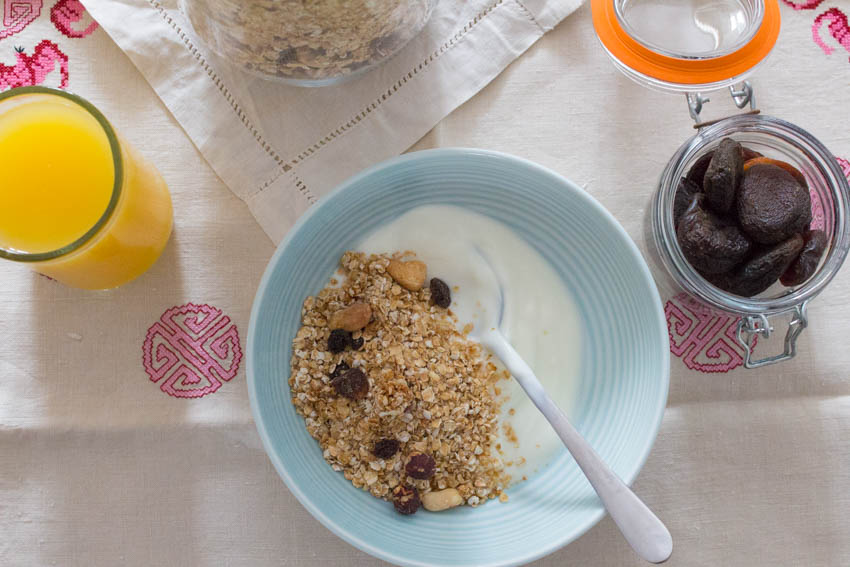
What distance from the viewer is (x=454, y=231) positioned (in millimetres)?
850

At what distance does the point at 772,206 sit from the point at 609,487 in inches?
14.3

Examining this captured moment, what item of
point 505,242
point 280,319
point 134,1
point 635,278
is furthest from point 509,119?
point 134,1

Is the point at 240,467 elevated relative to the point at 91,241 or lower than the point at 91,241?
lower

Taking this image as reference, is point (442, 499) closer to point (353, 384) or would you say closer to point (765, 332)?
point (353, 384)

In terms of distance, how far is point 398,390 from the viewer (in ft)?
2.55

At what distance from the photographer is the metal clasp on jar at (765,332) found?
0.80m

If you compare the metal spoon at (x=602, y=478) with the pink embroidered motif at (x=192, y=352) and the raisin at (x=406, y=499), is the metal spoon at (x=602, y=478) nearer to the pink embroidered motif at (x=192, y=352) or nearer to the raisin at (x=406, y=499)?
the raisin at (x=406, y=499)

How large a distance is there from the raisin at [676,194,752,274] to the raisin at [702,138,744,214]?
0.8 inches

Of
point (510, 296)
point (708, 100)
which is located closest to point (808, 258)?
point (708, 100)

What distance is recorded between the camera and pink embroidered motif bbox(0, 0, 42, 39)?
896 mm

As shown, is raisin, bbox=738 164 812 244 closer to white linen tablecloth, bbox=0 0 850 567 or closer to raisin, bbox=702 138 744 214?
raisin, bbox=702 138 744 214

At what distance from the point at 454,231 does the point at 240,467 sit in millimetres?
413

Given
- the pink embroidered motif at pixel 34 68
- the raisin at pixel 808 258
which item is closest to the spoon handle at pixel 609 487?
the raisin at pixel 808 258

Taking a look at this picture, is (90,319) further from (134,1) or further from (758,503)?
(758,503)
